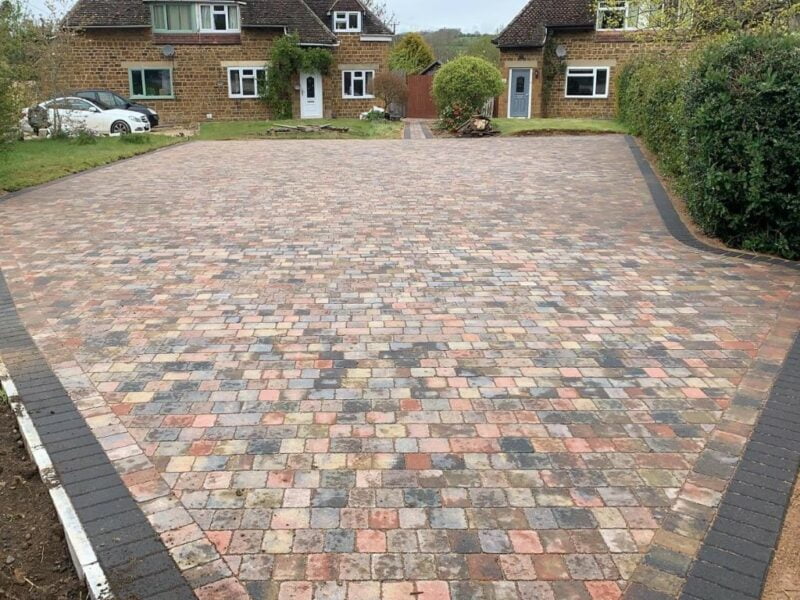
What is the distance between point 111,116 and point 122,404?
70.4ft

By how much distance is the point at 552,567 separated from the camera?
305 cm

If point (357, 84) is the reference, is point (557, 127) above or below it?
below

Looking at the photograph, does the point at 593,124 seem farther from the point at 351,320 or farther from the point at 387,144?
the point at 351,320

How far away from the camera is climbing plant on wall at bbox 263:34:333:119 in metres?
Answer: 31.0

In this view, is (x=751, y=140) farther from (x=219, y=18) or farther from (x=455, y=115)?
(x=219, y=18)

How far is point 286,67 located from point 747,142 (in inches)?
1056

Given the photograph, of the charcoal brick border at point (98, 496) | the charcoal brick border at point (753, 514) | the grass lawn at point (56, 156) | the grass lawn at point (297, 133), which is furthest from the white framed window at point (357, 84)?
the charcoal brick border at point (753, 514)

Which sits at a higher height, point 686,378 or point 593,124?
point 593,124

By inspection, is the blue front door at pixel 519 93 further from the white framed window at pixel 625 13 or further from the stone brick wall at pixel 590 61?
the white framed window at pixel 625 13

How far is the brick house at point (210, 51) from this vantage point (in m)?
31.0

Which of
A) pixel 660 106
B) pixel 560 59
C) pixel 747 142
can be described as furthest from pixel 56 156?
pixel 560 59

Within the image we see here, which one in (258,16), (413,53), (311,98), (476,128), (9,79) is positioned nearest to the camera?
(9,79)

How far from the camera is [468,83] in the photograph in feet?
76.5

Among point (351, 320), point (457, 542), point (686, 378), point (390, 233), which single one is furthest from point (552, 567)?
point (390, 233)
